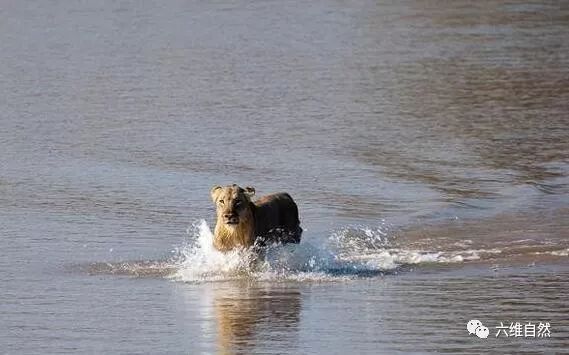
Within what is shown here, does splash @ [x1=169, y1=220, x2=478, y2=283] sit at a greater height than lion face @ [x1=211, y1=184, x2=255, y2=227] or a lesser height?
lesser

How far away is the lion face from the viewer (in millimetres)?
12734

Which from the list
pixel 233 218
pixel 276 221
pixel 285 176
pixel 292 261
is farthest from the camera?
pixel 285 176

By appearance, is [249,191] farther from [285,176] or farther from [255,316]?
[285,176]

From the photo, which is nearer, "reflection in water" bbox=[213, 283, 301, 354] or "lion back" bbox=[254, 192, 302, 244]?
"reflection in water" bbox=[213, 283, 301, 354]

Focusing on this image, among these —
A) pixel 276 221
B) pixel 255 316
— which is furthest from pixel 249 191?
pixel 255 316

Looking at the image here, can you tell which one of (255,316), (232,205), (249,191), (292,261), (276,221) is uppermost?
(249,191)

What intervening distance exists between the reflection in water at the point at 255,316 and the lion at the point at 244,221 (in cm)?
59

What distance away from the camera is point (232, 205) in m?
12.8

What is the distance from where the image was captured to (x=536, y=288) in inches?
468

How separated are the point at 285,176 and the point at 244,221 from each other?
4.48 metres

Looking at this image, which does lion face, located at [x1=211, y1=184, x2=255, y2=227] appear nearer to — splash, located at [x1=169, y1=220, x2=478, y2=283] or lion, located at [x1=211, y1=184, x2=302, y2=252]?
lion, located at [x1=211, y1=184, x2=302, y2=252]

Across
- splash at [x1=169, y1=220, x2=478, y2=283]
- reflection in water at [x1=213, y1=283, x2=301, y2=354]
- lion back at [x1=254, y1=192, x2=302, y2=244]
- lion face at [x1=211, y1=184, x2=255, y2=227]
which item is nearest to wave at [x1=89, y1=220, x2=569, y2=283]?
splash at [x1=169, y1=220, x2=478, y2=283]

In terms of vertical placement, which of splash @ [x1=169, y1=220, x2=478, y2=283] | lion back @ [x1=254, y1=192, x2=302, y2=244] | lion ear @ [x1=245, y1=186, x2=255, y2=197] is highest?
lion ear @ [x1=245, y1=186, x2=255, y2=197]

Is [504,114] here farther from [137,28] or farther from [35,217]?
[137,28]
